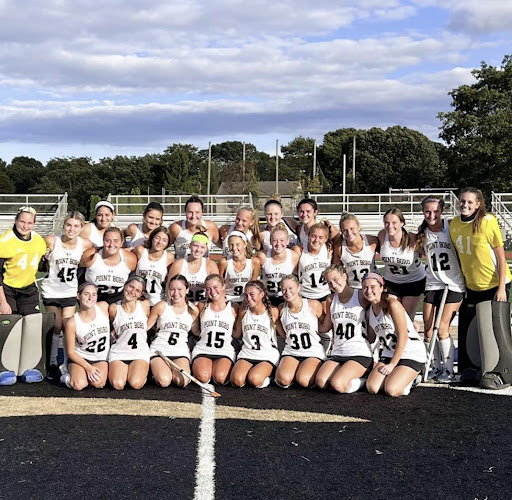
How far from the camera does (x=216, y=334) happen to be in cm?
587

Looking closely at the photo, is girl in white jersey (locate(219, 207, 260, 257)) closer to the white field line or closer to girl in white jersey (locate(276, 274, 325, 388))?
girl in white jersey (locate(276, 274, 325, 388))

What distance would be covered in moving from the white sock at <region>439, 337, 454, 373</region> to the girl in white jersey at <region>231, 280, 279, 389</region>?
138cm

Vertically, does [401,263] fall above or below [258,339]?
above

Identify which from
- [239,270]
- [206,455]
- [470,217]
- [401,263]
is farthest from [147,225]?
[206,455]

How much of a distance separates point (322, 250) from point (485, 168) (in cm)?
2447

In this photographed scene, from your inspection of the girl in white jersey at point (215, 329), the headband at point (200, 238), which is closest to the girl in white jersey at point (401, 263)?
the girl in white jersey at point (215, 329)

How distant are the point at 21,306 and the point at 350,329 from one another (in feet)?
9.60

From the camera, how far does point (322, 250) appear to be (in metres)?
6.30

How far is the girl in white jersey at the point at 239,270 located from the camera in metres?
6.21

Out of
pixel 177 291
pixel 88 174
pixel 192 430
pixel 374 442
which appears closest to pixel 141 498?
pixel 192 430

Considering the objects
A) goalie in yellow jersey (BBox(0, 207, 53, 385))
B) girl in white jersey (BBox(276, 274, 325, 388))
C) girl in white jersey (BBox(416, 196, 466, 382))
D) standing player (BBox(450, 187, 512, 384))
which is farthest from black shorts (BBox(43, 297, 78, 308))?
standing player (BBox(450, 187, 512, 384))

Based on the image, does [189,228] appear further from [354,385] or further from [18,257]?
[354,385]

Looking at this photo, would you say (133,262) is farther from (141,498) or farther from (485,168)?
(485,168)

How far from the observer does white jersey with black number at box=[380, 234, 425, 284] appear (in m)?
6.07
